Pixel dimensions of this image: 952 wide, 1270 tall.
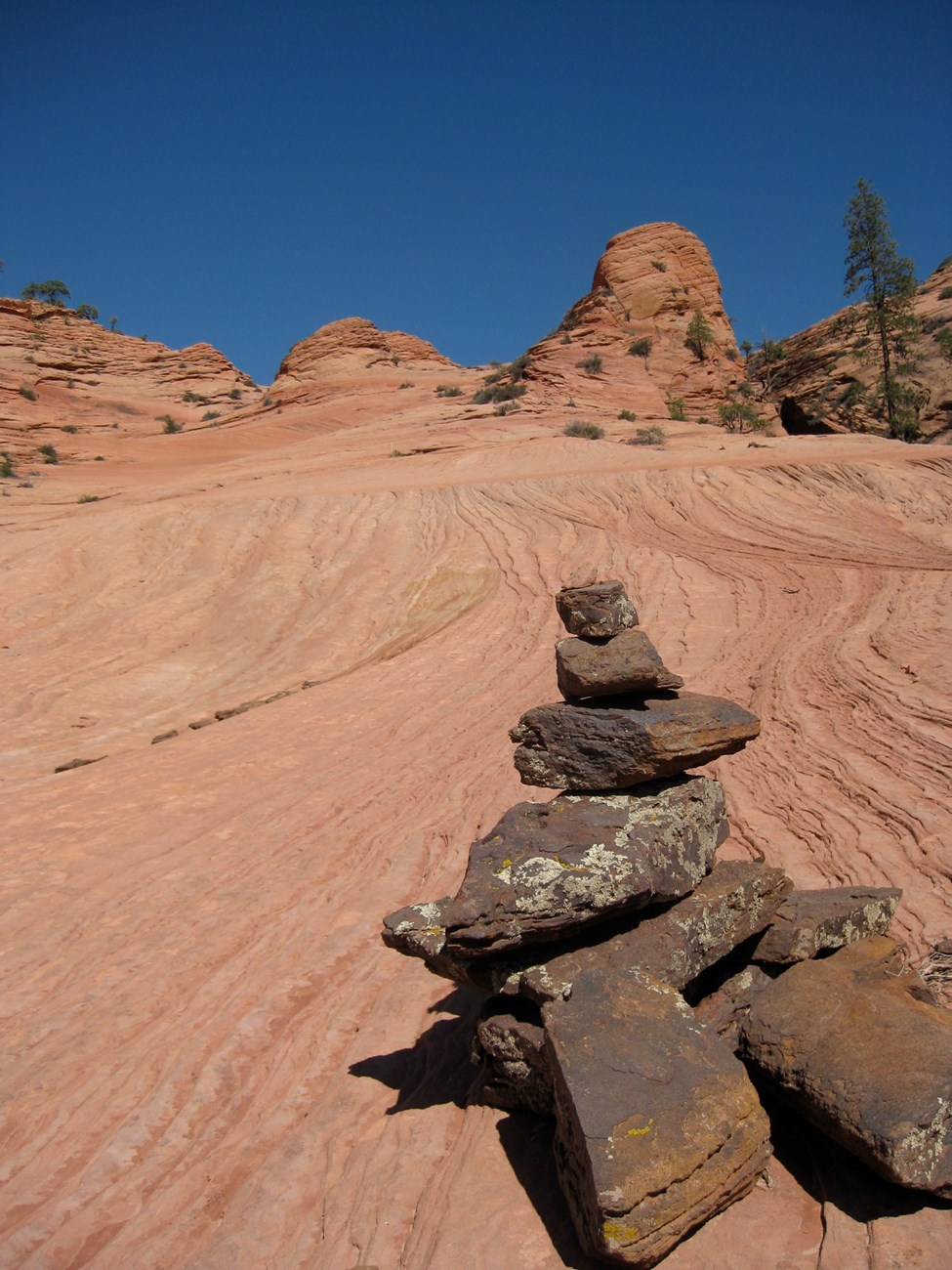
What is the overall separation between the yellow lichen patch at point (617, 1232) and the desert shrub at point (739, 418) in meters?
28.9

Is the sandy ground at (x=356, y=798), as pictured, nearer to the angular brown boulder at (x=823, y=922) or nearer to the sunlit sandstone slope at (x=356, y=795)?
the sunlit sandstone slope at (x=356, y=795)

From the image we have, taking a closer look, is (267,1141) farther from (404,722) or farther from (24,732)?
(24,732)

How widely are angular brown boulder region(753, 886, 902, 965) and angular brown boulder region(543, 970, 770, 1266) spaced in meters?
0.78

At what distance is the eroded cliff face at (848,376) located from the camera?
1213 inches

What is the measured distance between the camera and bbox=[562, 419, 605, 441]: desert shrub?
24.6m

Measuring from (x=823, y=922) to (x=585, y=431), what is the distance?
22183 millimetres

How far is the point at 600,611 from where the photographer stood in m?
4.77

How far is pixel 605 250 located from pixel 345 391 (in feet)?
49.1

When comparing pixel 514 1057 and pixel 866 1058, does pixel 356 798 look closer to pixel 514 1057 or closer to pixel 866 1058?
pixel 514 1057

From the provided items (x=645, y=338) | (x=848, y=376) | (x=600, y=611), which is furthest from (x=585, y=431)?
(x=600, y=611)

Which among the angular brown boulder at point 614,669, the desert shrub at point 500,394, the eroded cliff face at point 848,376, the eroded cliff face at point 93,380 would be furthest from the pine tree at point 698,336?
the angular brown boulder at point 614,669

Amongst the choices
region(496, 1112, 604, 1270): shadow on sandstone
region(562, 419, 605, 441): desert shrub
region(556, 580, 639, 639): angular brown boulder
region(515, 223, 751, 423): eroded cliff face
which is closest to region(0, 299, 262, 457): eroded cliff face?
region(515, 223, 751, 423): eroded cliff face

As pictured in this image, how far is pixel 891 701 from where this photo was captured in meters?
8.02

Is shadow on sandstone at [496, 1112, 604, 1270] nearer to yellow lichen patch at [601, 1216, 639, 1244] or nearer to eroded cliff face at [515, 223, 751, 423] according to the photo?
yellow lichen patch at [601, 1216, 639, 1244]
